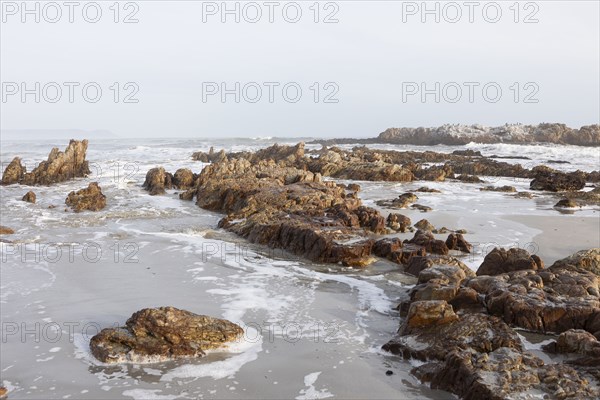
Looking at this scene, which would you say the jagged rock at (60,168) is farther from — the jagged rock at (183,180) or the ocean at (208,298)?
the ocean at (208,298)

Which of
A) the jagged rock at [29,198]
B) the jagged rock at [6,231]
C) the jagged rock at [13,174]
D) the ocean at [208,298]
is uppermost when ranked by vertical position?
Result: the jagged rock at [13,174]

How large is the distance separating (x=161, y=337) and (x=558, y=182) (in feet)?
60.6

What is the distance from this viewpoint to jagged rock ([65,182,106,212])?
1515cm

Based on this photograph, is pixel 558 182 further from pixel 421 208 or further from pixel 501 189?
pixel 421 208

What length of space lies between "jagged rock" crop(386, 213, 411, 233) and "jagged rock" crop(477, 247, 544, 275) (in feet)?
12.2

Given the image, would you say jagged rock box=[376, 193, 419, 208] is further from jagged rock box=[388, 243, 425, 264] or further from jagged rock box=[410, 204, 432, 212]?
jagged rock box=[388, 243, 425, 264]

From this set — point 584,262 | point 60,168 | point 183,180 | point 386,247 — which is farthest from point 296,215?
point 60,168

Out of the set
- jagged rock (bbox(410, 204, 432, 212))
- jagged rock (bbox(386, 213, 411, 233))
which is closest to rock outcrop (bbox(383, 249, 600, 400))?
jagged rock (bbox(386, 213, 411, 233))

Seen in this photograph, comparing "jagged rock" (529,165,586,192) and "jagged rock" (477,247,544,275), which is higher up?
"jagged rock" (529,165,586,192)

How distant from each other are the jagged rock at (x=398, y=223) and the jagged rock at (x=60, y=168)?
14.8 metres

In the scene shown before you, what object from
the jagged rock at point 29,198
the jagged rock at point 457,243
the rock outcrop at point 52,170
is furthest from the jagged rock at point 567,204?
the rock outcrop at point 52,170

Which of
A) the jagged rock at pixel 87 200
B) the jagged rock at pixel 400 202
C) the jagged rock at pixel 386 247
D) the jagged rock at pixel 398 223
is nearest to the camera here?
the jagged rock at pixel 386 247

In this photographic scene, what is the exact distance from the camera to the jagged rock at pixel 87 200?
15.1 metres

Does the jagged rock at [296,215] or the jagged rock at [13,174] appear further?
the jagged rock at [13,174]
